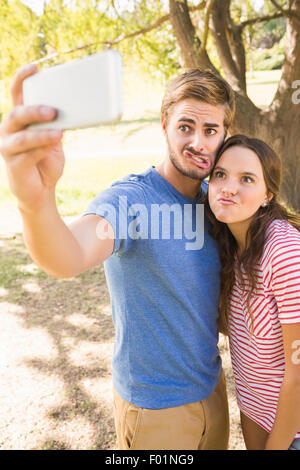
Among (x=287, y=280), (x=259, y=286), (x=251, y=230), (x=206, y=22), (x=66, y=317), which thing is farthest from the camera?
(x=206, y=22)

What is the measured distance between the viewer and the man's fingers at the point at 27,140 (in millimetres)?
747

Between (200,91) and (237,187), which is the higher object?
(200,91)

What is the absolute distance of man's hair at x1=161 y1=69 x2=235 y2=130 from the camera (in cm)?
174

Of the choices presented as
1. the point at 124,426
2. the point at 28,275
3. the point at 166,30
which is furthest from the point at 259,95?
the point at 124,426

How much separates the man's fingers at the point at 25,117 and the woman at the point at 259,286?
3.15ft

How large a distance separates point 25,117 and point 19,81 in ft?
0.37

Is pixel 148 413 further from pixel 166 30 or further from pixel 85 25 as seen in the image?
pixel 166 30

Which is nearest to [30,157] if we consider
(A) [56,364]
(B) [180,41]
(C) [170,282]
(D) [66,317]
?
(C) [170,282]

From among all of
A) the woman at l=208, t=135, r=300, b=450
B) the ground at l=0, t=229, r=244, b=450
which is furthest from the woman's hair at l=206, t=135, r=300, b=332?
the ground at l=0, t=229, r=244, b=450

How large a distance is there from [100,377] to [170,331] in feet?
6.58

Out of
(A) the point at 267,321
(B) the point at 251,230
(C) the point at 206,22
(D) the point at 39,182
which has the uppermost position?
(C) the point at 206,22

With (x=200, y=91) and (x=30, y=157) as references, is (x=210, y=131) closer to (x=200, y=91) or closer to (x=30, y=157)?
(x=200, y=91)

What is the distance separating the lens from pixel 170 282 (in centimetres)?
150

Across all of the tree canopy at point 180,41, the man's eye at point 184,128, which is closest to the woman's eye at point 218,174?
the man's eye at point 184,128
